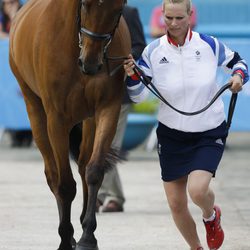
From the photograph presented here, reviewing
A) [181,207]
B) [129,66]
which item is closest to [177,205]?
[181,207]

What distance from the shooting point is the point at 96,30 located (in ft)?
22.2

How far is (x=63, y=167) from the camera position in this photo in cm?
770

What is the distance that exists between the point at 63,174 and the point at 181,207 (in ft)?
3.32

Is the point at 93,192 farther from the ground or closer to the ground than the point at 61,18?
closer to the ground

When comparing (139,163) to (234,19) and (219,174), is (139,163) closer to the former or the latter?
(219,174)

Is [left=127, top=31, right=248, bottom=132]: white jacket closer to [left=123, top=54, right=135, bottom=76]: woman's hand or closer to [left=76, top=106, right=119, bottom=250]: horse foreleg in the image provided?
[left=123, top=54, right=135, bottom=76]: woman's hand

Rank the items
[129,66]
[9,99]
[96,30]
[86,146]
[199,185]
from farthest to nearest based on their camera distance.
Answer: [9,99] < [86,146] < [129,66] < [199,185] < [96,30]

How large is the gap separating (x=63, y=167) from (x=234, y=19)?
10.8 metres

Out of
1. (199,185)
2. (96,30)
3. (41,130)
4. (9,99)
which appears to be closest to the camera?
(96,30)

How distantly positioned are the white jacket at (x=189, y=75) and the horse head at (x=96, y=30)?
36cm

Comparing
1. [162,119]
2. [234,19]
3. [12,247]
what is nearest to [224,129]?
[162,119]

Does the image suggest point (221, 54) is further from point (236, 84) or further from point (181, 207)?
point (181, 207)

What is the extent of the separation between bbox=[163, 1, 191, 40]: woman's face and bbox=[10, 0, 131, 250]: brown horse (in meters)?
0.29

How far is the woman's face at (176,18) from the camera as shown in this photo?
674 cm
